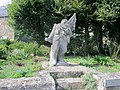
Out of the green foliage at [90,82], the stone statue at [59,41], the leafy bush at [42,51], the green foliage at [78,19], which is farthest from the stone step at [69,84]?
the green foliage at [78,19]

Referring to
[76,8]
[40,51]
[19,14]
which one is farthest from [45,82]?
[19,14]

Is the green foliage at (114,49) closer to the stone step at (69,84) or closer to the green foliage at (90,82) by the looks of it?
the green foliage at (90,82)

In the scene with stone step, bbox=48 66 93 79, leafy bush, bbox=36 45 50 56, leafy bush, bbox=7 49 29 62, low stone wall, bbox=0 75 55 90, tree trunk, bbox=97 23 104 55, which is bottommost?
low stone wall, bbox=0 75 55 90

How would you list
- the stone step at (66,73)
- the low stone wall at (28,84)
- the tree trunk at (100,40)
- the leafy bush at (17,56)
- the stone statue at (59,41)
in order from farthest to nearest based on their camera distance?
the tree trunk at (100,40)
the leafy bush at (17,56)
the stone statue at (59,41)
the stone step at (66,73)
the low stone wall at (28,84)

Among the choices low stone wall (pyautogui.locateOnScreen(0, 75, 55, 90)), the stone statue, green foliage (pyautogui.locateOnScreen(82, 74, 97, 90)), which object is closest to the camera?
low stone wall (pyautogui.locateOnScreen(0, 75, 55, 90))

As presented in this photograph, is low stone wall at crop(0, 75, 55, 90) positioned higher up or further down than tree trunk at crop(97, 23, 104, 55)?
further down

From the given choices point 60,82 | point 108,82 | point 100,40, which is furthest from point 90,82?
point 100,40

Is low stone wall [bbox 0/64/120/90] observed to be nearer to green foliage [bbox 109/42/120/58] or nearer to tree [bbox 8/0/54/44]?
green foliage [bbox 109/42/120/58]

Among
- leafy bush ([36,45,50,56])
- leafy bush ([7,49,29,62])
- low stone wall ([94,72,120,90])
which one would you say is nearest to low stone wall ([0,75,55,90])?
low stone wall ([94,72,120,90])

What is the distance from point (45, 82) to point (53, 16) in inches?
440

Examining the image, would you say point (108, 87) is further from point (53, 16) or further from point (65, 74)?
point (53, 16)

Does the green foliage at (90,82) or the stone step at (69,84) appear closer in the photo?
the green foliage at (90,82)

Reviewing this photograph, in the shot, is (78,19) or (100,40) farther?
(100,40)

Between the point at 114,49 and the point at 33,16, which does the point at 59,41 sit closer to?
the point at 114,49
